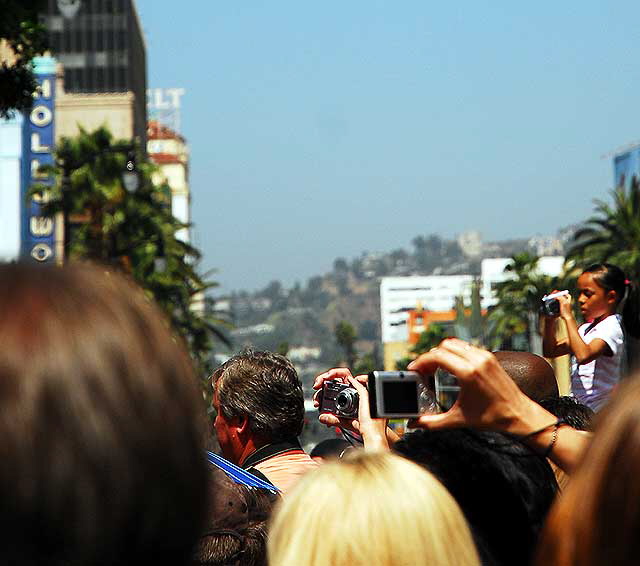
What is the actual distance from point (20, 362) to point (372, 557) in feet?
3.27

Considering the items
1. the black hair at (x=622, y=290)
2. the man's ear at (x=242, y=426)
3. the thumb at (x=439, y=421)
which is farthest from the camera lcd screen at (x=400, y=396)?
the black hair at (x=622, y=290)

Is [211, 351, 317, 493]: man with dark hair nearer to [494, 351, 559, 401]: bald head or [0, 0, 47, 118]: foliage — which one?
[494, 351, 559, 401]: bald head

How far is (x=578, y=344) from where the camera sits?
661 cm

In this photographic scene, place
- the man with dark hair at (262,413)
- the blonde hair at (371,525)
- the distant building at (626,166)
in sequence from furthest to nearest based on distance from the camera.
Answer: the distant building at (626,166)
the man with dark hair at (262,413)
the blonde hair at (371,525)

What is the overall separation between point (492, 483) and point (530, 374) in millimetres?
2277

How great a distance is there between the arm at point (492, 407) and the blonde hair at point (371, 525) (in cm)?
21

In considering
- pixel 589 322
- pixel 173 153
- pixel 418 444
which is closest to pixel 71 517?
pixel 418 444

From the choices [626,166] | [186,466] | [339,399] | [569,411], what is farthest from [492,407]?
[626,166]

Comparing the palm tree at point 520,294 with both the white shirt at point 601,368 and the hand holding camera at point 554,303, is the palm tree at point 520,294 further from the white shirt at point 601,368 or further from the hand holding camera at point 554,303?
the hand holding camera at point 554,303

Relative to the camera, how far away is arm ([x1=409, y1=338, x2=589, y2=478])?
245 centimetres

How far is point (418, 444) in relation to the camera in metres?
2.72

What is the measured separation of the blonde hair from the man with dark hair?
2535 mm

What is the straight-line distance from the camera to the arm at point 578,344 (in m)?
6.53

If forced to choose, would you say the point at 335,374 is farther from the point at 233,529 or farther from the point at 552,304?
the point at 552,304
